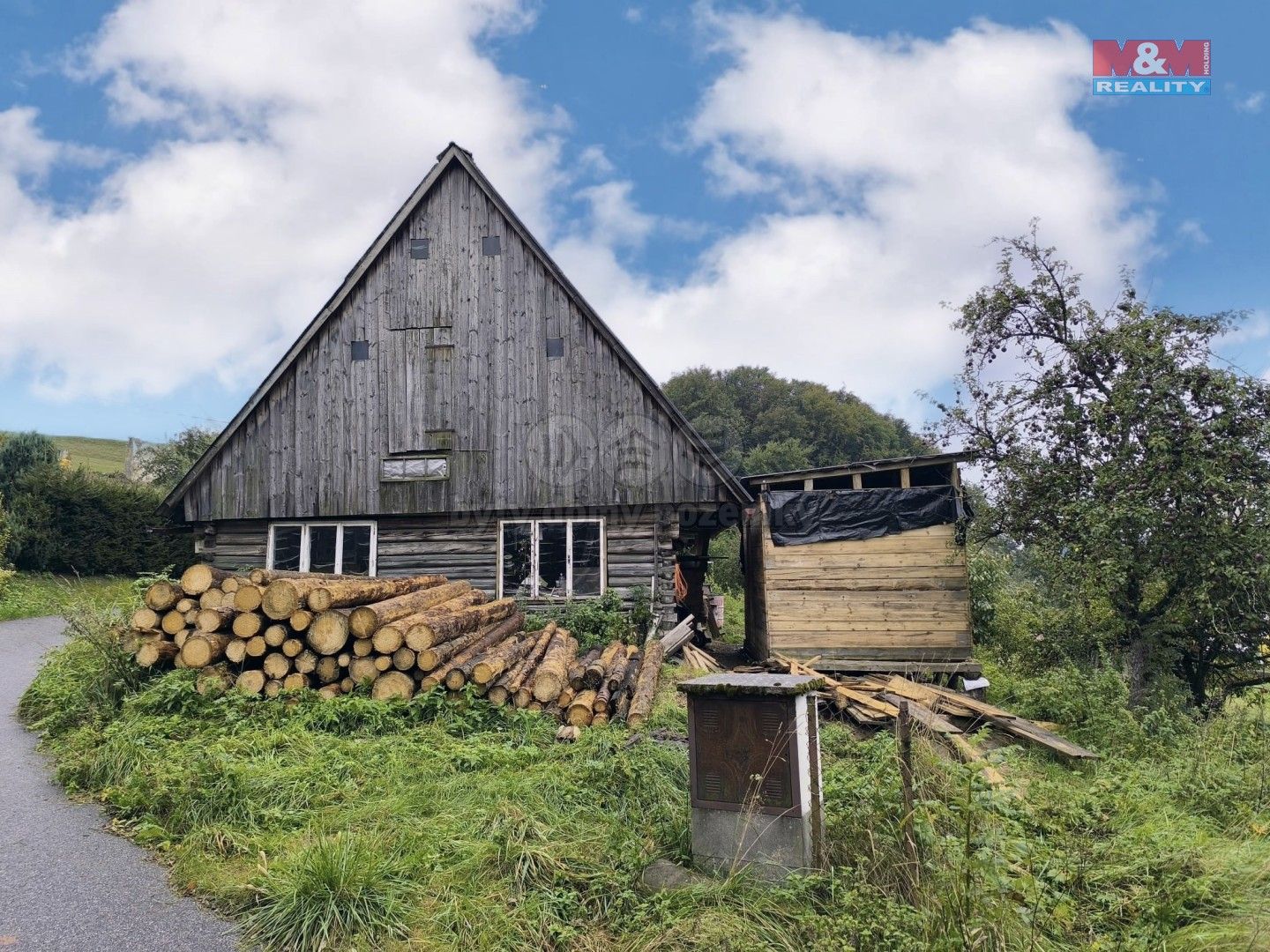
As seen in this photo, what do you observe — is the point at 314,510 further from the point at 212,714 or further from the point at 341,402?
the point at 212,714

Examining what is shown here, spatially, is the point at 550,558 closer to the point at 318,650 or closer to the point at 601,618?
the point at 601,618

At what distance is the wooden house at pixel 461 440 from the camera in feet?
46.0

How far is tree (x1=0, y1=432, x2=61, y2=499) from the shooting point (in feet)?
78.1

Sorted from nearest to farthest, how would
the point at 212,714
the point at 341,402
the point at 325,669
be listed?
1. the point at 212,714
2. the point at 325,669
3. the point at 341,402

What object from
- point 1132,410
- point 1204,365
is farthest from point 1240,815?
point 1204,365

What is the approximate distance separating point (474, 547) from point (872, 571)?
7.62 metres

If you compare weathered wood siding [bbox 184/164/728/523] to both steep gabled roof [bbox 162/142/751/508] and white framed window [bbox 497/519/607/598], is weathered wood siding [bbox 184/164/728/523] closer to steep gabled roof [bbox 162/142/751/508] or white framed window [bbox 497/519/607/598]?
steep gabled roof [bbox 162/142/751/508]

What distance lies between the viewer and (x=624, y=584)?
14039mm

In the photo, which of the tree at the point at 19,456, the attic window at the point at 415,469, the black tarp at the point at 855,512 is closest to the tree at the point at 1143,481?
the black tarp at the point at 855,512

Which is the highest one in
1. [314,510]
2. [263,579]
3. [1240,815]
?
[314,510]

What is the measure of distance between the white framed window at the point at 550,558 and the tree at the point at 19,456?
61.7ft

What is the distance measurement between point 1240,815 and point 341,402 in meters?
14.8

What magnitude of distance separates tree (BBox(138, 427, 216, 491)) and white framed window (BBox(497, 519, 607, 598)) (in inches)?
1022

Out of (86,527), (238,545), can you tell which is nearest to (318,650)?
(238,545)
